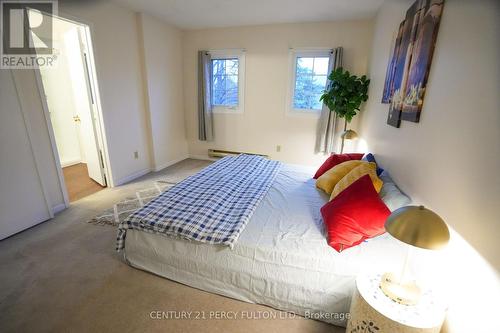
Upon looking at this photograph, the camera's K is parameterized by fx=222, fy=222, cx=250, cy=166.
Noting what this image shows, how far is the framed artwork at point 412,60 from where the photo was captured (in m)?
1.43

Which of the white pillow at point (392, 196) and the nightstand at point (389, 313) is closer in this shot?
the nightstand at point (389, 313)

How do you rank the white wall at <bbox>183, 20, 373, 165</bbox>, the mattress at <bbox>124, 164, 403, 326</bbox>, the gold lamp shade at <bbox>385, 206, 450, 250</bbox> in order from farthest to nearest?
the white wall at <bbox>183, 20, 373, 165</bbox> → the mattress at <bbox>124, 164, 403, 326</bbox> → the gold lamp shade at <bbox>385, 206, 450, 250</bbox>

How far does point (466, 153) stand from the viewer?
985 millimetres

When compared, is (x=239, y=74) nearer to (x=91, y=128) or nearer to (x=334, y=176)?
(x=91, y=128)

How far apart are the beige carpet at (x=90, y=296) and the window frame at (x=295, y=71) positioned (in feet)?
10.6

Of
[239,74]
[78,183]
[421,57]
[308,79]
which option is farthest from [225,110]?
[421,57]

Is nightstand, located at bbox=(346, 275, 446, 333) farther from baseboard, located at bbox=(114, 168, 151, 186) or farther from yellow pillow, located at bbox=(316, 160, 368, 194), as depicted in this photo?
baseboard, located at bbox=(114, 168, 151, 186)

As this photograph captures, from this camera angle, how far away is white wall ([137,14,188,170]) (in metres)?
3.54

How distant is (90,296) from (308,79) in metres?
3.92

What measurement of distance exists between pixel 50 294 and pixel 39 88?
6.47 feet

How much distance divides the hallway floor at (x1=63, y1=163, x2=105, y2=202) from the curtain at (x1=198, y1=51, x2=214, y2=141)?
6.63 feet

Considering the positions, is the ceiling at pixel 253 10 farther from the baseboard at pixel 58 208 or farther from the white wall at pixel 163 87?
the baseboard at pixel 58 208

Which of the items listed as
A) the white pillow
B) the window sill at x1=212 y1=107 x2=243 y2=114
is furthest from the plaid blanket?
the window sill at x1=212 y1=107 x2=243 y2=114

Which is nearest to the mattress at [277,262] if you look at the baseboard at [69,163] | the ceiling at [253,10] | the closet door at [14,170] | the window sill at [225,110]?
the closet door at [14,170]
